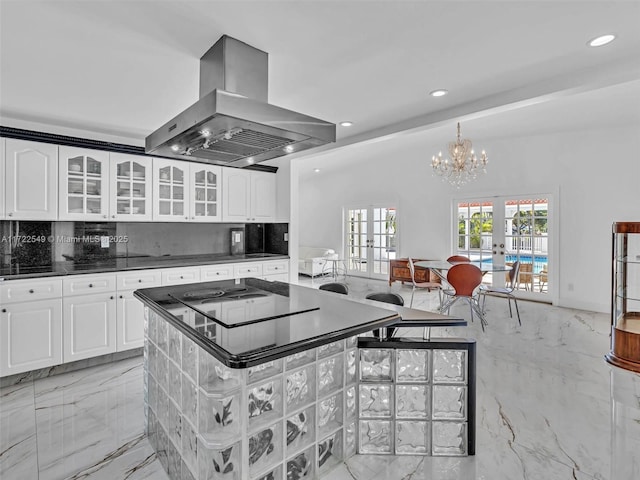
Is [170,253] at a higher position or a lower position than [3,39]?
lower

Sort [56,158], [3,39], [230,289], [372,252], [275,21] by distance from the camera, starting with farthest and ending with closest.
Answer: [372,252] → [56,158] → [230,289] → [3,39] → [275,21]

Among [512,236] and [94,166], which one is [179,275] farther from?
[512,236]

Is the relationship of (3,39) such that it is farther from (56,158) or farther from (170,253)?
Result: (170,253)

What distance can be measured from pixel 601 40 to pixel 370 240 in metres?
6.52

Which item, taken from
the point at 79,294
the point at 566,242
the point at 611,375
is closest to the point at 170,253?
the point at 79,294

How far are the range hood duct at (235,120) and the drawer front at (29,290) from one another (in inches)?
66.1

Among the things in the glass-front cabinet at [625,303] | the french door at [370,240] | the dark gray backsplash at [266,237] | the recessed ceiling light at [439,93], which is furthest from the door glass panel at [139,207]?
the french door at [370,240]

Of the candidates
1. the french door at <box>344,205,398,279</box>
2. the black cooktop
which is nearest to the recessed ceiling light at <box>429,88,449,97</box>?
the black cooktop

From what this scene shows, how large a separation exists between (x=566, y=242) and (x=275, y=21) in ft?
18.3

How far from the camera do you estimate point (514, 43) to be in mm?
2023

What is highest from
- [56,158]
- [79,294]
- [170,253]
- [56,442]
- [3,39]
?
[3,39]

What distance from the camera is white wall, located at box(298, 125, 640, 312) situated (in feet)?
16.3

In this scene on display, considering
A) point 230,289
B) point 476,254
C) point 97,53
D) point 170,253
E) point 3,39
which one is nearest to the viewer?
point 3,39

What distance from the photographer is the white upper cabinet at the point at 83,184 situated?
334cm
